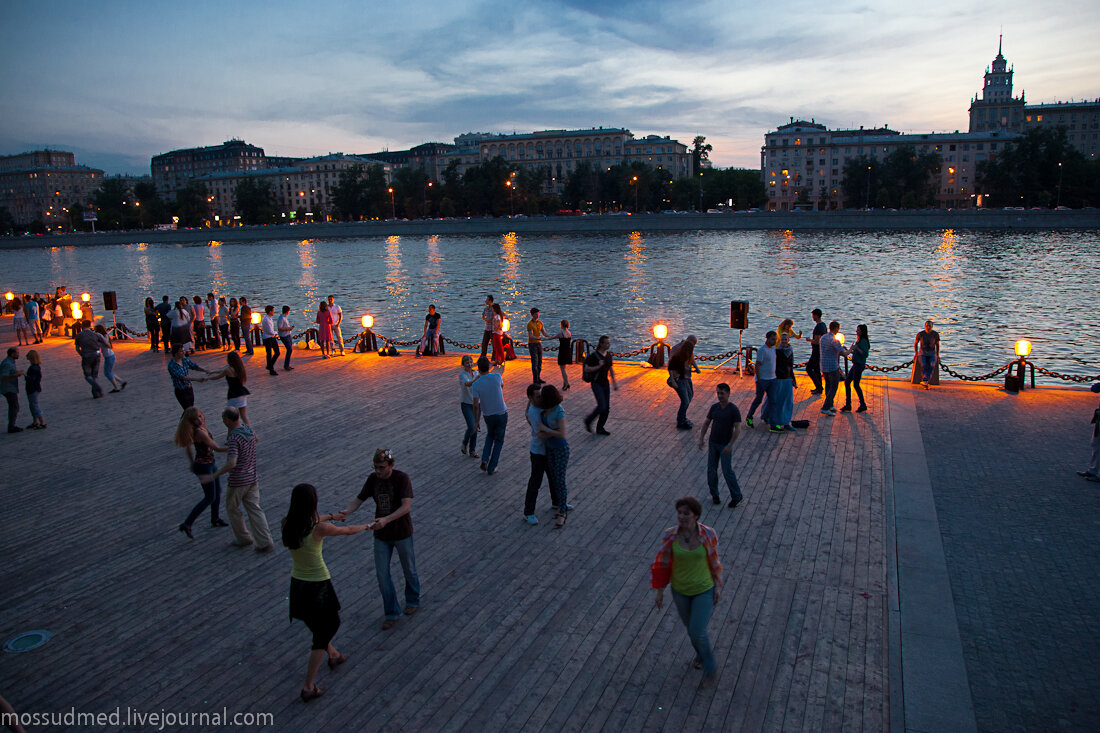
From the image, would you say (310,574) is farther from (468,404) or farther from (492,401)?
(468,404)

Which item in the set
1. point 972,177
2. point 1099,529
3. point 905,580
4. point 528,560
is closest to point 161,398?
point 528,560

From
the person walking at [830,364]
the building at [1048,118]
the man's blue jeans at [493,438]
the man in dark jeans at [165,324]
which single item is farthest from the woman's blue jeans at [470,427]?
the building at [1048,118]

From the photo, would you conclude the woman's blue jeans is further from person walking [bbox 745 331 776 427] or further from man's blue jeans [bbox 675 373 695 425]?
person walking [bbox 745 331 776 427]

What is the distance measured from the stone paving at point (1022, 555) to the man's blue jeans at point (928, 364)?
2005 millimetres

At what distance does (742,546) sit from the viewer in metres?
8.11

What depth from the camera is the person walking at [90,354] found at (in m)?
15.9

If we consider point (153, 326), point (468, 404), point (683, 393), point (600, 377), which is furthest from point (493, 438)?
point (153, 326)

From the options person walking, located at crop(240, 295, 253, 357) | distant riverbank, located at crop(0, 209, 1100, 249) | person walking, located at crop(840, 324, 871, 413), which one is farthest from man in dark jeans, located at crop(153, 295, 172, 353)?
distant riverbank, located at crop(0, 209, 1100, 249)

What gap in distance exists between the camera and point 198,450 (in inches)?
329

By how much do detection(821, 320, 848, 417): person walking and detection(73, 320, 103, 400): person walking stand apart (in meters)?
16.1

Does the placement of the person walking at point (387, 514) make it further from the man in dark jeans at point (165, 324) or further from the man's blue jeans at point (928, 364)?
the man in dark jeans at point (165, 324)

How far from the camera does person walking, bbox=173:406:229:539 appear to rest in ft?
27.0

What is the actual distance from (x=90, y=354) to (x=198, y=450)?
401 inches

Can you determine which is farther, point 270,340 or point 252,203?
point 252,203
